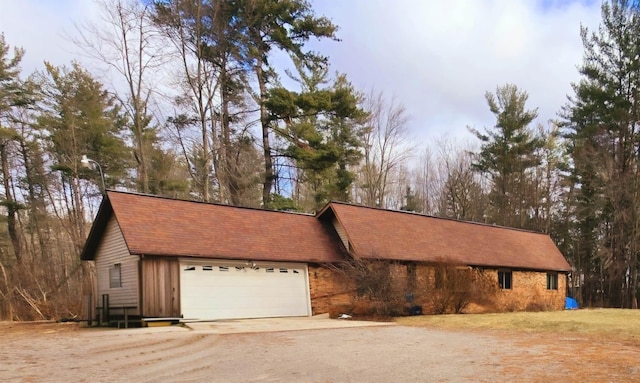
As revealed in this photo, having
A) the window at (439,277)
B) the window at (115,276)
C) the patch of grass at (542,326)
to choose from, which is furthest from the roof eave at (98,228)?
the window at (439,277)

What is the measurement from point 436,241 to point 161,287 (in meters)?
13.1

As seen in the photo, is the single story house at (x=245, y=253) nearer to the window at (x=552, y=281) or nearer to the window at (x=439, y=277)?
the window at (x=439, y=277)

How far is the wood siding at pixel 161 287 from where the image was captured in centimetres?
1526

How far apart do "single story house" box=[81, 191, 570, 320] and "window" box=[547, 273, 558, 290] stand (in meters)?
4.12

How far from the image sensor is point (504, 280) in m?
24.8

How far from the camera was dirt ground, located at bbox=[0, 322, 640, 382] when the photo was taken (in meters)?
6.74

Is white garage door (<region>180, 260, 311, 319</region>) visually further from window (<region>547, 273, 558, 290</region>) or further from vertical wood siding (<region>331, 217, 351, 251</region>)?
window (<region>547, 273, 558, 290</region>)

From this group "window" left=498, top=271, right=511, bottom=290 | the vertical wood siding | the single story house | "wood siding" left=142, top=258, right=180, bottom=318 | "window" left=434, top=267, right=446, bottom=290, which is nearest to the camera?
"wood siding" left=142, top=258, right=180, bottom=318

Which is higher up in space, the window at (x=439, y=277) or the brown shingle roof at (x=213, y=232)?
the brown shingle roof at (x=213, y=232)

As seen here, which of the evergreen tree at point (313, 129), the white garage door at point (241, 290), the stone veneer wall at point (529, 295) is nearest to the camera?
the white garage door at point (241, 290)

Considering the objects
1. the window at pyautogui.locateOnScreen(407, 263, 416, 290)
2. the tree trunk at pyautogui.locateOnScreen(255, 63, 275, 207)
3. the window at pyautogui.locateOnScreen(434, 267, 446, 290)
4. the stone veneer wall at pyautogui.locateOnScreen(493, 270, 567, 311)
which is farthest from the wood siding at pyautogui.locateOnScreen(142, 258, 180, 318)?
the stone veneer wall at pyautogui.locateOnScreen(493, 270, 567, 311)

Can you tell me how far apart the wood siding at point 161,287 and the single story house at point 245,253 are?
0.03 metres

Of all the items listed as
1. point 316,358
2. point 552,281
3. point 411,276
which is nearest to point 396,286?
point 411,276

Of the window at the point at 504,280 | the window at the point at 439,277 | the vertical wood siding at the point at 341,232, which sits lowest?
the window at the point at 504,280
